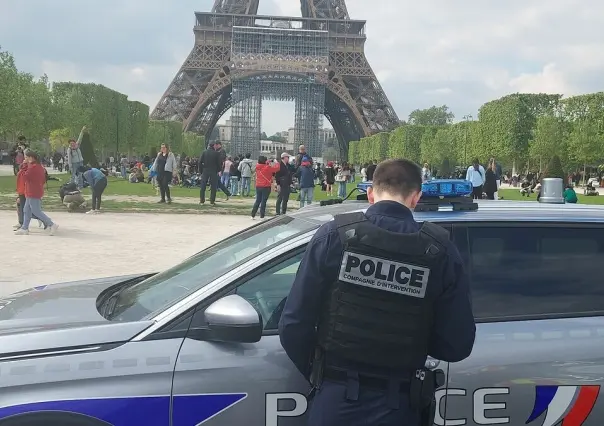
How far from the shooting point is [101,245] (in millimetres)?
10703

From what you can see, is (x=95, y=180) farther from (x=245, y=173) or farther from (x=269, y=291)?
(x=269, y=291)

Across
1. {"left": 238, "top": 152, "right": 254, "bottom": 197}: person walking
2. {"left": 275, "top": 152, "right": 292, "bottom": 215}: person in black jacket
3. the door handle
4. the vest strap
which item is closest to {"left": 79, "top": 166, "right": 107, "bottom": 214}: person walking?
{"left": 275, "top": 152, "right": 292, "bottom": 215}: person in black jacket

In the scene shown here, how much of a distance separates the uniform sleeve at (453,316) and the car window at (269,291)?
63 cm

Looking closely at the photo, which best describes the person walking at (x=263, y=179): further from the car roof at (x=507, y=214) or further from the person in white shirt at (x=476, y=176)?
the car roof at (x=507, y=214)

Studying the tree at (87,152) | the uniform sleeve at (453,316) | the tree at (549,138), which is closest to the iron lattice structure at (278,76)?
the tree at (549,138)

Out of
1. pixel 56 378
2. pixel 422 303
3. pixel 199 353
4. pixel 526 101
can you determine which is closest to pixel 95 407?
pixel 56 378

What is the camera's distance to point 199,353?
2.47 m

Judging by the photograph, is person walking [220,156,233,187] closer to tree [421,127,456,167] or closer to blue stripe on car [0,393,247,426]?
blue stripe on car [0,393,247,426]

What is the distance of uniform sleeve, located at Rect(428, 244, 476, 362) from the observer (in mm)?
2145

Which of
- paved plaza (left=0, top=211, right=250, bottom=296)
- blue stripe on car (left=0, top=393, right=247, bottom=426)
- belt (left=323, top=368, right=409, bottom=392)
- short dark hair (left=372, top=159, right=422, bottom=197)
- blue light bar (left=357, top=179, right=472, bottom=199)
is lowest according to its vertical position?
paved plaza (left=0, top=211, right=250, bottom=296)

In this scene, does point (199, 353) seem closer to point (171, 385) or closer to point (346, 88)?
point (171, 385)

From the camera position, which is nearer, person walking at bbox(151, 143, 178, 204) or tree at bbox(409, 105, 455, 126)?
person walking at bbox(151, 143, 178, 204)

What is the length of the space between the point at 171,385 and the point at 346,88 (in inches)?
2571

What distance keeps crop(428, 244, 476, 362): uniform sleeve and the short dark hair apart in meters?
0.25
